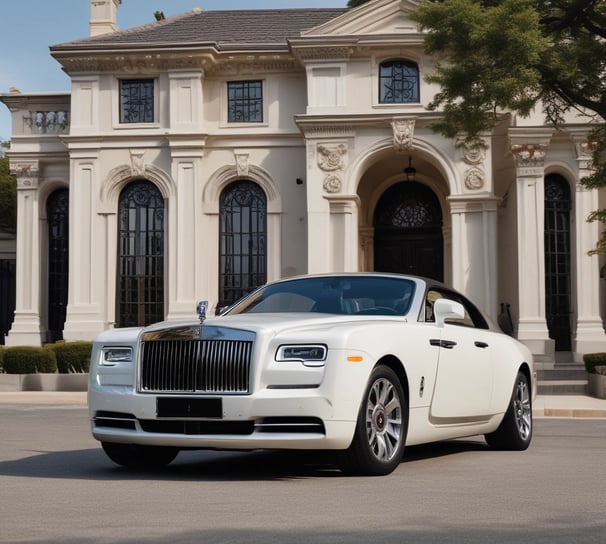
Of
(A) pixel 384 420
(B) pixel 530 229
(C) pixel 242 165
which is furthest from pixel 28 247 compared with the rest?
(A) pixel 384 420

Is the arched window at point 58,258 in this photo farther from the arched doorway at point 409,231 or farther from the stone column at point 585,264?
the stone column at point 585,264

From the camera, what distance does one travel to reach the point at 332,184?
103 feet

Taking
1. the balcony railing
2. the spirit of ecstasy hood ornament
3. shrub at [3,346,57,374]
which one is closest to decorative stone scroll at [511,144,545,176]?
shrub at [3,346,57,374]

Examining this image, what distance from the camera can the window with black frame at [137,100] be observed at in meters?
33.6

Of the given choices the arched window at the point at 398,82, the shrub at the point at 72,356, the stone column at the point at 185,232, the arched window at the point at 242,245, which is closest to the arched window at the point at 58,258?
the stone column at the point at 185,232

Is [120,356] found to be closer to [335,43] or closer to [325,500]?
[325,500]

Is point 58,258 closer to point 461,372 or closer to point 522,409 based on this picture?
point 522,409

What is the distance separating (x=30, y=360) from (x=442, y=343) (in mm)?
18022

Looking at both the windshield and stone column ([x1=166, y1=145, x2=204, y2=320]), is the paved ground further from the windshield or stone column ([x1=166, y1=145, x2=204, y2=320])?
the windshield

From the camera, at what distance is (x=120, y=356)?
8695 mm

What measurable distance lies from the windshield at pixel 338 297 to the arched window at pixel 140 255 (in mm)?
23919

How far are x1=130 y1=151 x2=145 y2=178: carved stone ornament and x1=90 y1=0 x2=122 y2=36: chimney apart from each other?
5.92 metres

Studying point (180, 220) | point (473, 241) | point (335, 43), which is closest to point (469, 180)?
point (473, 241)

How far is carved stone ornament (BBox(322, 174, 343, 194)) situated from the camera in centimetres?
3139
